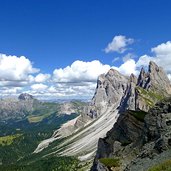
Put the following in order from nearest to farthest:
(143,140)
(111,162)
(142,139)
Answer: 1. (111,162)
2. (143,140)
3. (142,139)

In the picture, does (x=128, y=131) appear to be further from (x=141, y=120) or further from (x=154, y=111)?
(x=154, y=111)

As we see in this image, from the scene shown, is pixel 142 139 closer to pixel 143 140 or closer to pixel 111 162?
pixel 143 140

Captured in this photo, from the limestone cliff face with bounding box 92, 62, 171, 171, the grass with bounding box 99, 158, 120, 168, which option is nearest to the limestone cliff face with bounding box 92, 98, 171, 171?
the limestone cliff face with bounding box 92, 62, 171, 171

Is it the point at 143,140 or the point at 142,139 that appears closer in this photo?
the point at 143,140

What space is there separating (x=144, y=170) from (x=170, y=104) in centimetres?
2694

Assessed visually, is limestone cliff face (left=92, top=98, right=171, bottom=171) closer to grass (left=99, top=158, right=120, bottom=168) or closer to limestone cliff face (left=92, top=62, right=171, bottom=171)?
limestone cliff face (left=92, top=62, right=171, bottom=171)

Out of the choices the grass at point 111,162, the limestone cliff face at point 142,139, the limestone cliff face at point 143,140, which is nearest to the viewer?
the limestone cliff face at point 143,140

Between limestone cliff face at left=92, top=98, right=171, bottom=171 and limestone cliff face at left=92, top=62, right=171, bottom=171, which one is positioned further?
limestone cliff face at left=92, top=62, right=171, bottom=171

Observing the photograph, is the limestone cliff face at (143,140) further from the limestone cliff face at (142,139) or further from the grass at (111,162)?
the grass at (111,162)

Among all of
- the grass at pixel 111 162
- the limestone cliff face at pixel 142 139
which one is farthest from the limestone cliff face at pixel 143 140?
the grass at pixel 111 162

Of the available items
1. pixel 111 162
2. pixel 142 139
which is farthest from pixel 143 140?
pixel 111 162

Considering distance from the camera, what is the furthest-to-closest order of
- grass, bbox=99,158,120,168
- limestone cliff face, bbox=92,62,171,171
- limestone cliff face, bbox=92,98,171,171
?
1. grass, bbox=99,158,120,168
2. limestone cliff face, bbox=92,62,171,171
3. limestone cliff face, bbox=92,98,171,171

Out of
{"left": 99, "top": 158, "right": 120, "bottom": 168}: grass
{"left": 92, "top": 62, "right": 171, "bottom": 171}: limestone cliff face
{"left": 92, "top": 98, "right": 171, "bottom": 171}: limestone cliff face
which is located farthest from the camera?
{"left": 99, "top": 158, "right": 120, "bottom": 168}: grass

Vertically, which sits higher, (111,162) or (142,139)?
(142,139)
